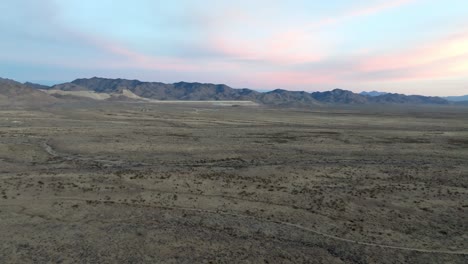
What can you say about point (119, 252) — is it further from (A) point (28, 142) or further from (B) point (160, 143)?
(A) point (28, 142)

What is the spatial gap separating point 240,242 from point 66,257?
5.13 meters

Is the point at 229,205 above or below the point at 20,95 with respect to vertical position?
below

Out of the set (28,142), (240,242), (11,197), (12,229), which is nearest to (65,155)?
(28,142)

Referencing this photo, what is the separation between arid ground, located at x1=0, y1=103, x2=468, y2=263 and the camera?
11.6 meters

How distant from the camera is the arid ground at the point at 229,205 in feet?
38.1

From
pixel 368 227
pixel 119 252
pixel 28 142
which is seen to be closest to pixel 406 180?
pixel 368 227

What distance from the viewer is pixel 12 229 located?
1300 cm

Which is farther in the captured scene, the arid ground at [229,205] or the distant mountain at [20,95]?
the distant mountain at [20,95]

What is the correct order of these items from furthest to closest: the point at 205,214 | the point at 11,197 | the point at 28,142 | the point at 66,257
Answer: the point at 28,142 < the point at 11,197 < the point at 205,214 < the point at 66,257

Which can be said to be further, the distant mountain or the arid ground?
the distant mountain

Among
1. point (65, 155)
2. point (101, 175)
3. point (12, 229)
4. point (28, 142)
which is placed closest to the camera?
point (12, 229)

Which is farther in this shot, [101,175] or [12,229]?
[101,175]

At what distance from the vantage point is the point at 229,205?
15.9 m

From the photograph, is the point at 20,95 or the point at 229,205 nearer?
the point at 229,205
